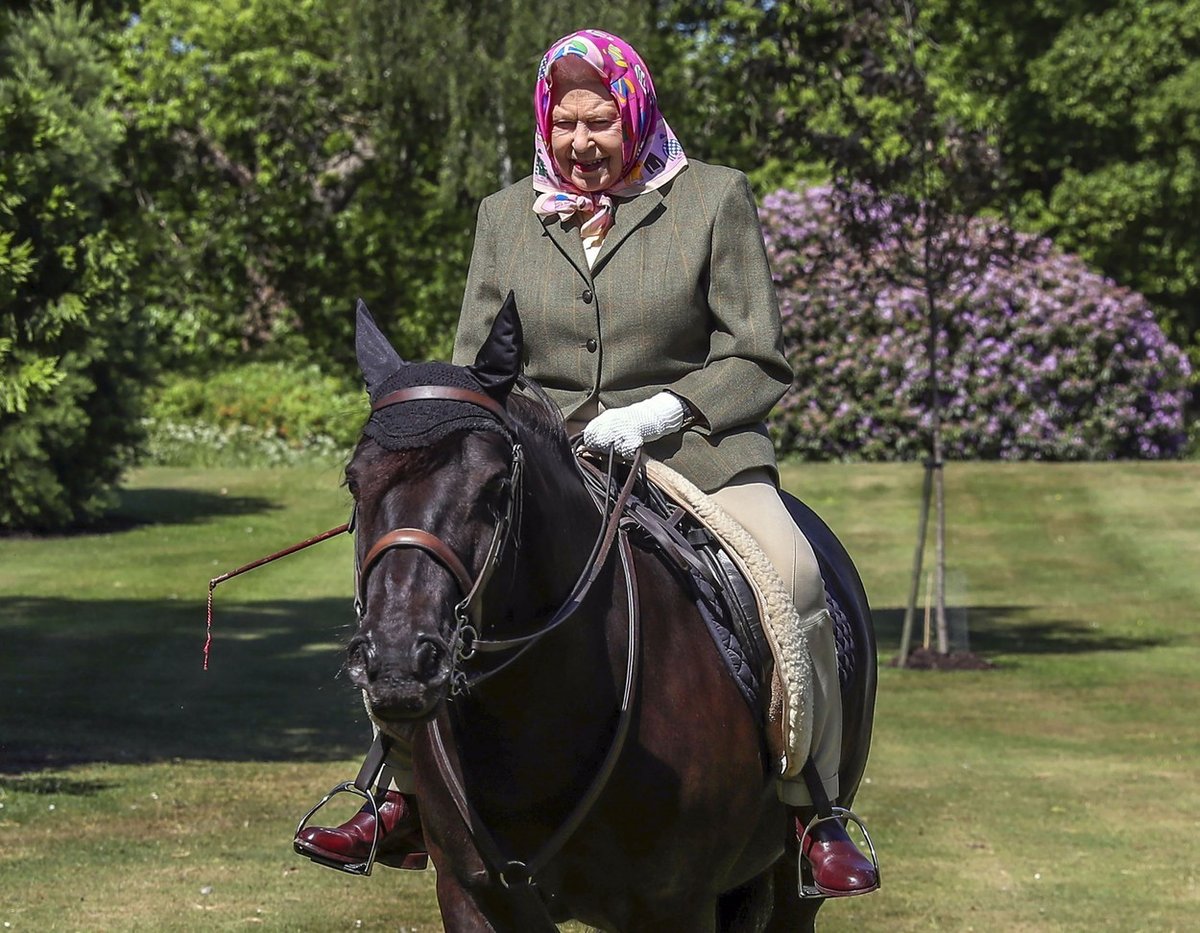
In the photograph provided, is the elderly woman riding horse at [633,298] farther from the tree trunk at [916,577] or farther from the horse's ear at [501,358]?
the tree trunk at [916,577]

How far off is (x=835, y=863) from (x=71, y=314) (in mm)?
17983

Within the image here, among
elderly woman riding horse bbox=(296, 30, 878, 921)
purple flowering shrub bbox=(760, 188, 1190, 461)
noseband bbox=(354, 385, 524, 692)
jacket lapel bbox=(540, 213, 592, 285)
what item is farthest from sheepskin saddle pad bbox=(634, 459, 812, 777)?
purple flowering shrub bbox=(760, 188, 1190, 461)

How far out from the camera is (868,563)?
80.0 ft

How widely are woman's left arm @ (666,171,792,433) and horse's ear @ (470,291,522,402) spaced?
3.64ft

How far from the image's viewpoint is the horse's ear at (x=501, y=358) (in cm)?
393

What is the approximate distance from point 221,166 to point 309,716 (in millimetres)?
28356

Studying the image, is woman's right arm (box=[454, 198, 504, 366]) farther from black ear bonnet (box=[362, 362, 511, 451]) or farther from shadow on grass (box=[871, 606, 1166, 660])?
shadow on grass (box=[871, 606, 1166, 660])

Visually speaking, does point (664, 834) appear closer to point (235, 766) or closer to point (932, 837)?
point (932, 837)

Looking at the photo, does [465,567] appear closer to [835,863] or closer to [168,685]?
[835,863]

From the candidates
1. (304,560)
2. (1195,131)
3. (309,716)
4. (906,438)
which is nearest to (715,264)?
(309,716)

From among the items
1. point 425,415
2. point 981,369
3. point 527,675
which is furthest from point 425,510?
→ point 981,369

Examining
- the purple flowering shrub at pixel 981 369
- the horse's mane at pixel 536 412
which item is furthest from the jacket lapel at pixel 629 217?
the purple flowering shrub at pixel 981 369

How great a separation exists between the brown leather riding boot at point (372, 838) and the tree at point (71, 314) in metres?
16.1

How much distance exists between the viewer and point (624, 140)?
508 cm
